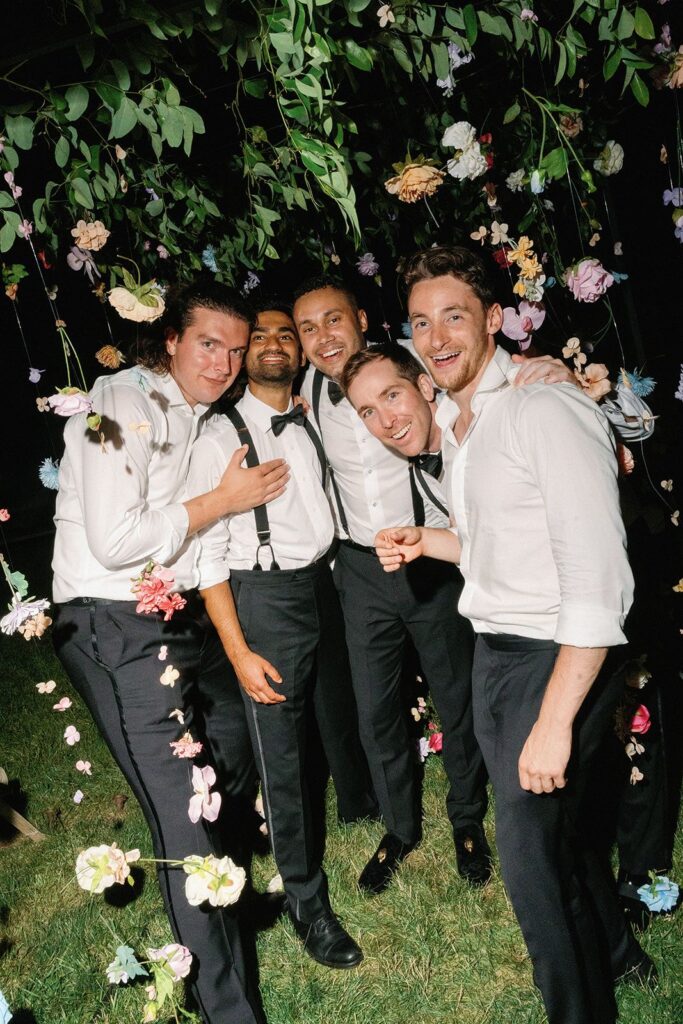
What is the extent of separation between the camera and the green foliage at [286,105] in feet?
5.69

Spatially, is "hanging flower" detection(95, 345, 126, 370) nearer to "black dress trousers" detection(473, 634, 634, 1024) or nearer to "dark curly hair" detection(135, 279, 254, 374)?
"dark curly hair" detection(135, 279, 254, 374)

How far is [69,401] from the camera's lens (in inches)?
73.4

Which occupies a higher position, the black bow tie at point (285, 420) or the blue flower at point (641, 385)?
the black bow tie at point (285, 420)

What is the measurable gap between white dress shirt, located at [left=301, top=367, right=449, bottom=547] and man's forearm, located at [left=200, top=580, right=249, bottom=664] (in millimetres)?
708

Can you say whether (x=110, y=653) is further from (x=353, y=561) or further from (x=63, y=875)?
(x=63, y=875)

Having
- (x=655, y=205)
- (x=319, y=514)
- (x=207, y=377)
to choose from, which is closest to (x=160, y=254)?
(x=207, y=377)

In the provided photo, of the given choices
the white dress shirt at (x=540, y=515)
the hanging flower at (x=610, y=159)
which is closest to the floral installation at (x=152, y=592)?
the white dress shirt at (x=540, y=515)

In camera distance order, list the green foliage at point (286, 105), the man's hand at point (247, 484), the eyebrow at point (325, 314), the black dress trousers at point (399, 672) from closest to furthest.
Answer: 1. the green foliage at point (286, 105)
2. the man's hand at point (247, 484)
3. the black dress trousers at point (399, 672)
4. the eyebrow at point (325, 314)

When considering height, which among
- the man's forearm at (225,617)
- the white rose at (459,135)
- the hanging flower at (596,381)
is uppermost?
the white rose at (459,135)

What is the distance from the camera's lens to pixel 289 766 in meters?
2.98

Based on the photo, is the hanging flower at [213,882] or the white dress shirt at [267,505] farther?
the white dress shirt at [267,505]

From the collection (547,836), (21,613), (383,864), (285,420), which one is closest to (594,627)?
(547,836)

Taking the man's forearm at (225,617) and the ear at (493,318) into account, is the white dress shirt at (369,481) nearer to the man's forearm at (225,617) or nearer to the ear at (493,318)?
the man's forearm at (225,617)

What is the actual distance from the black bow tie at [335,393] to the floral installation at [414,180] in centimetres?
92
